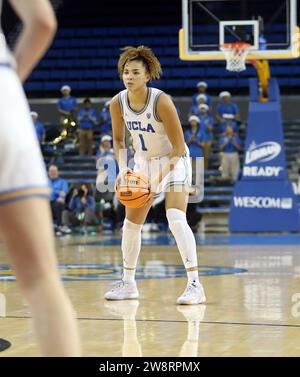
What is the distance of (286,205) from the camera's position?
591 inches

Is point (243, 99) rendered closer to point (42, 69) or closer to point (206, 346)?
point (42, 69)

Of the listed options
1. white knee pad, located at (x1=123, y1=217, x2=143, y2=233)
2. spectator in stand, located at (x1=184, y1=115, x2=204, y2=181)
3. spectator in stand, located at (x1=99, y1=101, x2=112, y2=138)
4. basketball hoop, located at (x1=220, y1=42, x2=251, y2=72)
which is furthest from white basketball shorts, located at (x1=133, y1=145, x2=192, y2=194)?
spectator in stand, located at (x1=99, y1=101, x2=112, y2=138)

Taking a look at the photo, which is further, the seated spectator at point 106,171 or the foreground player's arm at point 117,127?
the seated spectator at point 106,171

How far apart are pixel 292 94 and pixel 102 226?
8.12 meters

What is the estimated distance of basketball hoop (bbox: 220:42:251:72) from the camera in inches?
555

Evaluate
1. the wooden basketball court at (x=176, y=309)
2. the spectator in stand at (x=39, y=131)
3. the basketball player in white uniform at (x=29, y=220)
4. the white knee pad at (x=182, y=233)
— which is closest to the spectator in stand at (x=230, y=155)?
the spectator in stand at (x=39, y=131)

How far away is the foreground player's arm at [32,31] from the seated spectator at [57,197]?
1304cm

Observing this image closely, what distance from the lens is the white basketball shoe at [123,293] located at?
6.52m

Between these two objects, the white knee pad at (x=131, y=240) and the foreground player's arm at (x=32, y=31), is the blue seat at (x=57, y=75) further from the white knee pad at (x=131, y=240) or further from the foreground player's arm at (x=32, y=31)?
the foreground player's arm at (x=32, y=31)

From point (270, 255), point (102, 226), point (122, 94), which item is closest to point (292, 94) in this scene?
point (102, 226)

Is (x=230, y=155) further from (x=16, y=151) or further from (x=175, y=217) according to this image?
(x=16, y=151)

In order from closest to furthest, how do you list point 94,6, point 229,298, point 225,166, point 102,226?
point 229,298
point 102,226
point 225,166
point 94,6

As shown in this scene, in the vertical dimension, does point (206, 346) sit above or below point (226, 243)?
below

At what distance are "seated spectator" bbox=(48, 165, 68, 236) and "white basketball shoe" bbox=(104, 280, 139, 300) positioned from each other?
901 centimetres
